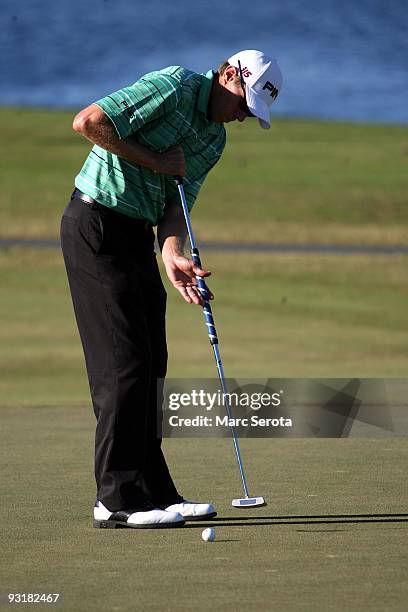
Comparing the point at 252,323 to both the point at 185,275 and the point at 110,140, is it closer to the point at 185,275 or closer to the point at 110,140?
the point at 185,275

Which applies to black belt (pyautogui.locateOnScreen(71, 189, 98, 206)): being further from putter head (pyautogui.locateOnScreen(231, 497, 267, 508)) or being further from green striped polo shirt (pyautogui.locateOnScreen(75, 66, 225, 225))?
putter head (pyautogui.locateOnScreen(231, 497, 267, 508))

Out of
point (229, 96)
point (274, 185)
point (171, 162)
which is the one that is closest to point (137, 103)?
point (171, 162)

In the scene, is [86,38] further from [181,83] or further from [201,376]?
[181,83]

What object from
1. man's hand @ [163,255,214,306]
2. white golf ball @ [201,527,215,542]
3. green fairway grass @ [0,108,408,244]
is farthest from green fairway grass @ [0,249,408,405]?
white golf ball @ [201,527,215,542]

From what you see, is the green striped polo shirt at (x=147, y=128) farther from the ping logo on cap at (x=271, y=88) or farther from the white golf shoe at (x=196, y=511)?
the white golf shoe at (x=196, y=511)

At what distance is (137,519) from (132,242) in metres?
1.11

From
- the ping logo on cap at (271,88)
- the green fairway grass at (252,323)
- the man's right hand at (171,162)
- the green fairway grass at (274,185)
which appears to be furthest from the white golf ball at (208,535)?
the green fairway grass at (274,185)

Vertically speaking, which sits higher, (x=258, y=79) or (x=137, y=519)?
(x=258, y=79)

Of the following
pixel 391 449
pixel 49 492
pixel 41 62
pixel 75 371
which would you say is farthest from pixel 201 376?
pixel 41 62

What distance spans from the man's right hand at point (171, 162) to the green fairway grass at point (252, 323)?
17.5ft

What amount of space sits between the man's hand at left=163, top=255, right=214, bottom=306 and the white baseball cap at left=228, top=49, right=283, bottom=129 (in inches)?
26.3

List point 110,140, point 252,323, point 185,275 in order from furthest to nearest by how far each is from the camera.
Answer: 1. point 252,323
2. point 185,275
3. point 110,140

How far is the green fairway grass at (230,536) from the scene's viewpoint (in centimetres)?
425

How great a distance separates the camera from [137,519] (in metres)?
5.68
